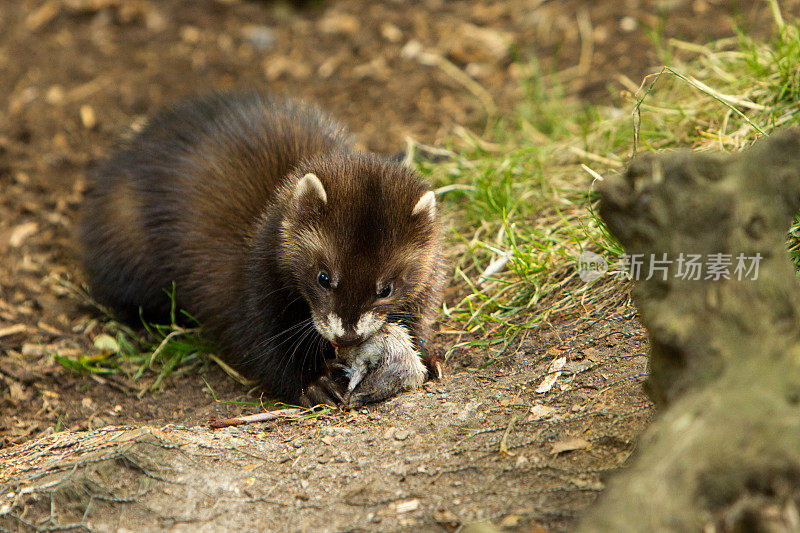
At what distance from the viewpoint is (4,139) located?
8281 millimetres

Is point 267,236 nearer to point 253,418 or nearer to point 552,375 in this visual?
point 253,418

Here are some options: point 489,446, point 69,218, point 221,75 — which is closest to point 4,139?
point 69,218

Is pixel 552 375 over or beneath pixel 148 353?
over

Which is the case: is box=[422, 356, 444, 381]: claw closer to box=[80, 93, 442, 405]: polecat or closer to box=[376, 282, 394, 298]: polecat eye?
box=[80, 93, 442, 405]: polecat

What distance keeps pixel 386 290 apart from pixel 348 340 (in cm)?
42

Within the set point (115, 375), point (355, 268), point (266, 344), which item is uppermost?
point (355, 268)

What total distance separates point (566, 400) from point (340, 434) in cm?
124

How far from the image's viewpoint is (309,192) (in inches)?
189

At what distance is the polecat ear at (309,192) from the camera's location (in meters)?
4.72

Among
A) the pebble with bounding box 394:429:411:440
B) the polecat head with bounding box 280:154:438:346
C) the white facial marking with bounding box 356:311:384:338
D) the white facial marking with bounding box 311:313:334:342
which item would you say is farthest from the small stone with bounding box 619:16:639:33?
the pebble with bounding box 394:429:411:440

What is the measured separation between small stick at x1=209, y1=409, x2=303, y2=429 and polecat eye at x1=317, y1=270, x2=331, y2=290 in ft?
2.65

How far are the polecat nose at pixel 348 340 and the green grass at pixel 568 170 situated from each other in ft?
3.07

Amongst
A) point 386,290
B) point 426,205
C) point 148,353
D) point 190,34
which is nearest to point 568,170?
point 426,205

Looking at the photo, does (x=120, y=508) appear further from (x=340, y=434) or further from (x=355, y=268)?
(x=355, y=268)
